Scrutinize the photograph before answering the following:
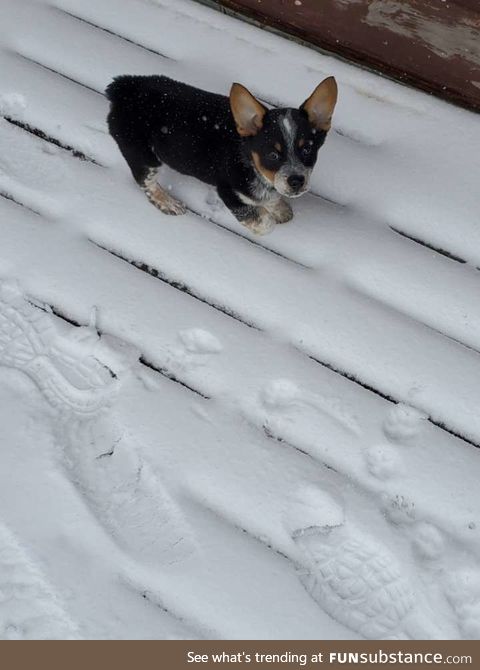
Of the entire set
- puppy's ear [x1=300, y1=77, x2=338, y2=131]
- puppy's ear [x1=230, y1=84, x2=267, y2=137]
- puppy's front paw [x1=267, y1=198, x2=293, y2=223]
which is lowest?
puppy's front paw [x1=267, y1=198, x2=293, y2=223]

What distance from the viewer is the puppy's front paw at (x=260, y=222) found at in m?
2.40

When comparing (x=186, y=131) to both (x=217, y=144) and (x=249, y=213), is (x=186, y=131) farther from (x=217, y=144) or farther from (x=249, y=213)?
(x=249, y=213)

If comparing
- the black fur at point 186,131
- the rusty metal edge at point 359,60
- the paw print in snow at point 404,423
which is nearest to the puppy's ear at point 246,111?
the black fur at point 186,131

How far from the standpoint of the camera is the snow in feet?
6.59

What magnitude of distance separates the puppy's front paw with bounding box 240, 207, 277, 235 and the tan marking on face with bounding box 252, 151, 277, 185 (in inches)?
8.9

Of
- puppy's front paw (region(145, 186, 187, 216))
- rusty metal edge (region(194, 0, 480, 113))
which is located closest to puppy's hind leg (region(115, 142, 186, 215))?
puppy's front paw (region(145, 186, 187, 216))

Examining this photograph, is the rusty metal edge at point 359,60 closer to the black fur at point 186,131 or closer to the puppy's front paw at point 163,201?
the black fur at point 186,131

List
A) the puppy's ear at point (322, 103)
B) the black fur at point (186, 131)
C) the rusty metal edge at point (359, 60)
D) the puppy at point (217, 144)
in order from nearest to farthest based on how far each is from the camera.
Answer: the puppy's ear at point (322, 103)
the puppy at point (217, 144)
the black fur at point (186, 131)
the rusty metal edge at point (359, 60)

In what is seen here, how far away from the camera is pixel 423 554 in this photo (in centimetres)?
202

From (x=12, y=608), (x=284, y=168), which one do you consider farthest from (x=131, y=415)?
(x=284, y=168)

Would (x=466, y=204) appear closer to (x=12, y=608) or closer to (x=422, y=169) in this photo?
(x=422, y=169)

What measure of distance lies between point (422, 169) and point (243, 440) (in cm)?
115

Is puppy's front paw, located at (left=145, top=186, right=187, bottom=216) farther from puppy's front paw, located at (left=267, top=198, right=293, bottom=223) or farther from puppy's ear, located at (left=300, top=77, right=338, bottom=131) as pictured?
puppy's ear, located at (left=300, top=77, right=338, bottom=131)

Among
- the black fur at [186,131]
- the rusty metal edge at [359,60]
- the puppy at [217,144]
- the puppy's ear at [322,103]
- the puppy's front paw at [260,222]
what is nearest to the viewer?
the puppy's ear at [322,103]
